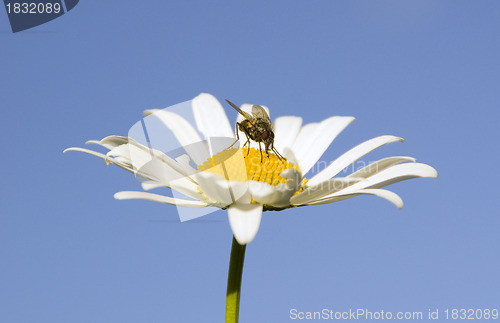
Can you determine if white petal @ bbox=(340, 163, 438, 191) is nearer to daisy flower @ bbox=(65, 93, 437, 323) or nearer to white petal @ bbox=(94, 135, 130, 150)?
daisy flower @ bbox=(65, 93, 437, 323)

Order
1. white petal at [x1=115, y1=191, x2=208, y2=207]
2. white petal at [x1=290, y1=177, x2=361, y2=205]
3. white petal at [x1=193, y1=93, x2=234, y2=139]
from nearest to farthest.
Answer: white petal at [x1=115, y1=191, x2=208, y2=207], white petal at [x1=290, y1=177, x2=361, y2=205], white petal at [x1=193, y1=93, x2=234, y2=139]

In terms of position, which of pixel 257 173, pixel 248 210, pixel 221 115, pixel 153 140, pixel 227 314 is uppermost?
pixel 221 115

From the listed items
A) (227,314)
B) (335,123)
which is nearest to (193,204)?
(227,314)

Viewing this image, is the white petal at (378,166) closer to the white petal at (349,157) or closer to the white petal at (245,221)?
the white petal at (349,157)

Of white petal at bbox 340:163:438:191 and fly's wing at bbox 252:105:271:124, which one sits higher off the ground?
fly's wing at bbox 252:105:271:124

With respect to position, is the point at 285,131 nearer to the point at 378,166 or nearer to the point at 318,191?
the point at 378,166

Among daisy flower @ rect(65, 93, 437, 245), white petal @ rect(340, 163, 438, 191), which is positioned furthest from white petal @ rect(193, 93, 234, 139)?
white petal @ rect(340, 163, 438, 191)

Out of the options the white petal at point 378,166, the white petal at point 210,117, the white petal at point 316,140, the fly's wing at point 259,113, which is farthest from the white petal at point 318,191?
the white petal at point 210,117

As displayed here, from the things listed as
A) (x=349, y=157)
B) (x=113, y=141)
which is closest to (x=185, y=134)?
(x=113, y=141)

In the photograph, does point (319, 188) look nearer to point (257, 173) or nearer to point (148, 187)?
point (257, 173)
